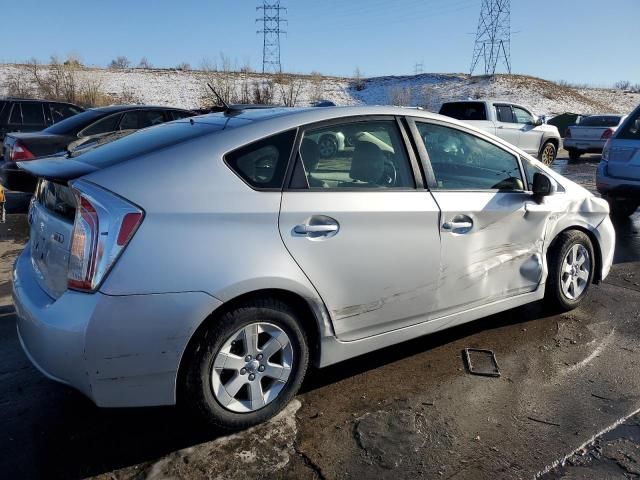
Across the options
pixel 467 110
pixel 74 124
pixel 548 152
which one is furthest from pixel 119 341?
pixel 548 152

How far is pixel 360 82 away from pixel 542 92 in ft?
49.4

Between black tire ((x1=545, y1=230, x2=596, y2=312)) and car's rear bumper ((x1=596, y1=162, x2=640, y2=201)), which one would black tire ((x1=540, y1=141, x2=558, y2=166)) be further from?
black tire ((x1=545, y1=230, x2=596, y2=312))

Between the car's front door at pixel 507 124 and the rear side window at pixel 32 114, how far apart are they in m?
11.5

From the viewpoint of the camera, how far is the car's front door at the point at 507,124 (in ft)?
48.7

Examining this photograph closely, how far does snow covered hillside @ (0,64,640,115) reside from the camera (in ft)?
125

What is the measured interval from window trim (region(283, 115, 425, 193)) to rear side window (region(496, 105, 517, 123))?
41.2 feet

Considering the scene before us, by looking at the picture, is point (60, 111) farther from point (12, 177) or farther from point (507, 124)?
point (507, 124)

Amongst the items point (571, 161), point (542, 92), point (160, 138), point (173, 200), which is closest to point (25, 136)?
point (160, 138)

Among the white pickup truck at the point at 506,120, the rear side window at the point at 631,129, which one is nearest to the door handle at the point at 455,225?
the rear side window at the point at 631,129

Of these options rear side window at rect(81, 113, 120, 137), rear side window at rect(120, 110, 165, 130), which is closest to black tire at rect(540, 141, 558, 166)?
rear side window at rect(120, 110, 165, 130)

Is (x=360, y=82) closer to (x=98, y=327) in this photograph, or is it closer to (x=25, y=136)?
(x=25, y=136)

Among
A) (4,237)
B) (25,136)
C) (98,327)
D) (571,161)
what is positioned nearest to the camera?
(98,327)

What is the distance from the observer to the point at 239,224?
2.62 m

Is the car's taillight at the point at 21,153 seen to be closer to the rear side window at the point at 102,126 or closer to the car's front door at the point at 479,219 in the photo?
the rear side window at the point at 102,126
